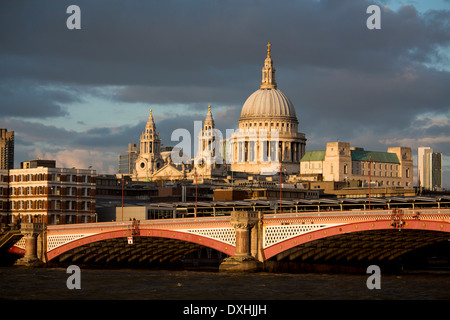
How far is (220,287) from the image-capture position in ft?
335

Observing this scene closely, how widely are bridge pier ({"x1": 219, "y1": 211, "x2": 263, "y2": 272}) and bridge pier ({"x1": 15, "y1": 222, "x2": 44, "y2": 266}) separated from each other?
35.9m

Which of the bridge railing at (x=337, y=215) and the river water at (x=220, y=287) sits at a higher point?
the bridge railing at (x=337, y=215)

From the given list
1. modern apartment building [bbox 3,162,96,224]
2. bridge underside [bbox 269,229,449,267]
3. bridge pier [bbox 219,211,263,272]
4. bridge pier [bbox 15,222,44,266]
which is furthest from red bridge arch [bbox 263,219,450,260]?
modern apartment building [bbox 3,162,96,224]

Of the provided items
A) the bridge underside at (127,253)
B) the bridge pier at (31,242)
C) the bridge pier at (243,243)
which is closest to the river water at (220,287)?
the bridge pier at (243,243)

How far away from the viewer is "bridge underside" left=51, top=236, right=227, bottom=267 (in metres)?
143

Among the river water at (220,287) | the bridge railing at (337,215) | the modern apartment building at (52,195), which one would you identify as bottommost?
the river water at (220,287)

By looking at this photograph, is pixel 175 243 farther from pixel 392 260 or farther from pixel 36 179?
pixel 36 179

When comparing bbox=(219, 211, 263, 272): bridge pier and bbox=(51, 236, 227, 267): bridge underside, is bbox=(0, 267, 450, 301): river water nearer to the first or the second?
bbox=(219, 211, 263, 272): bridge pier

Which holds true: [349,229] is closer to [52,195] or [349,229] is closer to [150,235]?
[150,235]

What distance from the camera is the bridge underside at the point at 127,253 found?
143 m

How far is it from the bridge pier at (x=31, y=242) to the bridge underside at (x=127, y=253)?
2.89 meters

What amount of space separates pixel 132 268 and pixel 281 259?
28.4 meters

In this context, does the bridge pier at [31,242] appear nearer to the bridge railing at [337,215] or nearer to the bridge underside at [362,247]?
the bridge railing at [337,215]
